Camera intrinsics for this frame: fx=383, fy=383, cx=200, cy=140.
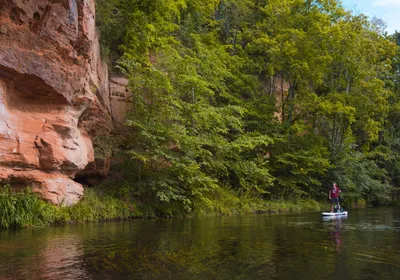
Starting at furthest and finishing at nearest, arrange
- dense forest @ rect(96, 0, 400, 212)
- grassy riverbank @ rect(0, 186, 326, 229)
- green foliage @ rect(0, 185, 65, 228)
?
dense forest @ rect(96, 0, 400, 212) → grassy riverbank @ rect(0, 186, 326, 229) → green foliage @ rect(0, 185, 65, 228)

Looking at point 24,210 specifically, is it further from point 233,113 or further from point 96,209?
point 233,113

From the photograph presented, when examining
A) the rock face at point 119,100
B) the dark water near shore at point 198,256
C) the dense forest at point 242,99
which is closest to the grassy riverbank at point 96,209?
the dense forest at point 242,99

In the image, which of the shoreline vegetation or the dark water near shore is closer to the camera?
the dark water near shore

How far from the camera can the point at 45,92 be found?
15.1 meters

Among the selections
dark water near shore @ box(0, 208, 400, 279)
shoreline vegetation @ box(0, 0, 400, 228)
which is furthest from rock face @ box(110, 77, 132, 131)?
dark water near shore @ box(0, 208, 400, 279)

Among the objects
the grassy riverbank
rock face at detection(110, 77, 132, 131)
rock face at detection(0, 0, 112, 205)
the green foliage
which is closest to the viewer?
the green foliage

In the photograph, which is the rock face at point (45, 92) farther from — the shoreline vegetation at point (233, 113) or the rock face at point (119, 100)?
the rock face at point (119, 100)

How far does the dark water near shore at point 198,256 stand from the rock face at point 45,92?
12.6ft

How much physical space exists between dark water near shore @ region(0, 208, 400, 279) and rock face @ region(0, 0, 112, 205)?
3.85 m

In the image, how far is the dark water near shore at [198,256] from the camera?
5.93 metres

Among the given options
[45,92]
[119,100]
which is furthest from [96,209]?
[119,100]

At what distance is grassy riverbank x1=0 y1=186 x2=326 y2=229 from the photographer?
12.9m

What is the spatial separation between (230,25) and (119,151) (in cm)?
1998

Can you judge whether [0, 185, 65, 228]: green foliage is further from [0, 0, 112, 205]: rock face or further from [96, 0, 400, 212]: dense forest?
[96, 0, 400, 212]: dense forest
